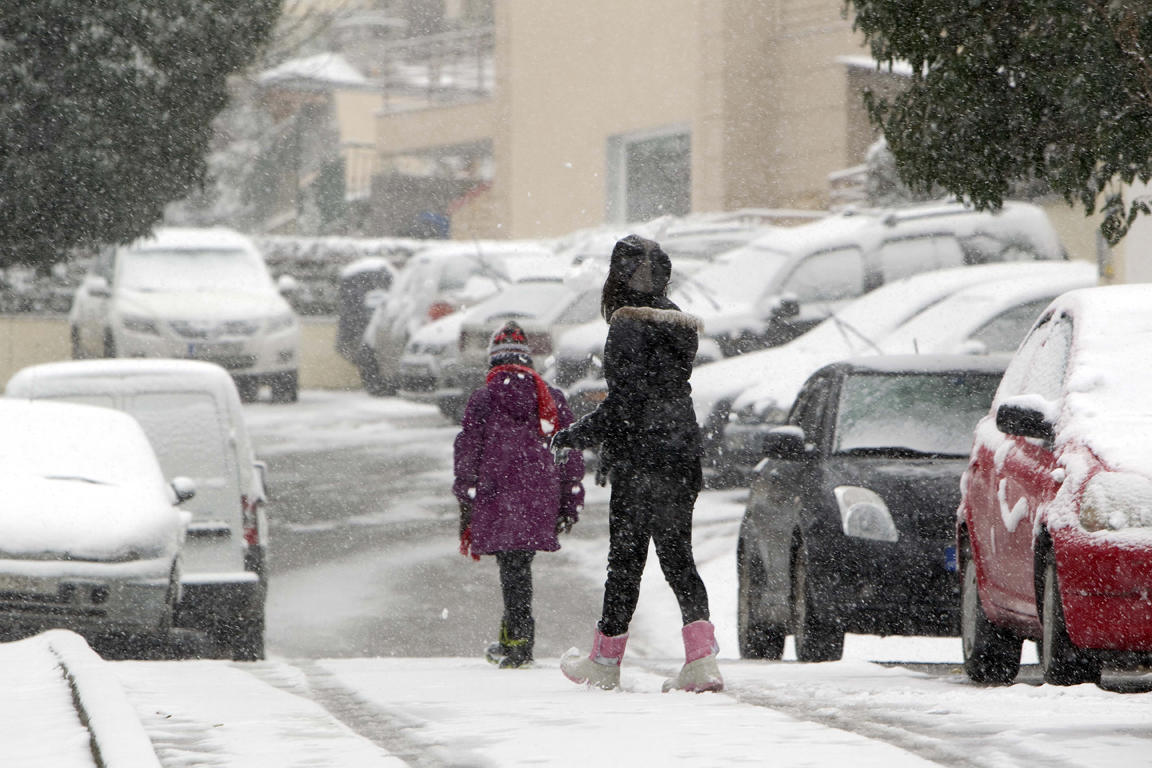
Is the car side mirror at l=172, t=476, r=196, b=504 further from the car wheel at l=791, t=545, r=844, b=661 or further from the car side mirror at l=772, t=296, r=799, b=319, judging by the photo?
the car side mirror at l=772, t=296, r=799, b=319

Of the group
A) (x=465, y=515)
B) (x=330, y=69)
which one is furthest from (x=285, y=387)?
(x=330, y=69)

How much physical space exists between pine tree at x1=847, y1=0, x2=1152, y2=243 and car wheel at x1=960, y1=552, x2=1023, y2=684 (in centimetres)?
197

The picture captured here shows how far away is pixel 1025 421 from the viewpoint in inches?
293

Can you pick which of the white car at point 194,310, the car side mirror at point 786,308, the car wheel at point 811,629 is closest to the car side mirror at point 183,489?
the car wheel at point 811,629

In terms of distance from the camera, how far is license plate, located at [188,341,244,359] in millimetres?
24484

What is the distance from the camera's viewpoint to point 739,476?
672 inches

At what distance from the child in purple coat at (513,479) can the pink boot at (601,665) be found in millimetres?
1477

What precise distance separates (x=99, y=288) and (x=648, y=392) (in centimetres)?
1879

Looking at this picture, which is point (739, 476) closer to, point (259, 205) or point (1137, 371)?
point (1137, 371)

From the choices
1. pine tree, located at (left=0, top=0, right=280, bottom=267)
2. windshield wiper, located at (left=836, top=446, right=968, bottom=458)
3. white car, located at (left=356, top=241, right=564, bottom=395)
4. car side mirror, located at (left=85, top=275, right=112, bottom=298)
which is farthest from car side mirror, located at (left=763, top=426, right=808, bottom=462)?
car side mirror, located at (left=85, top=275, right=112, bottom=298)

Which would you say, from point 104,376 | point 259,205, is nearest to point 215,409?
point 104,376

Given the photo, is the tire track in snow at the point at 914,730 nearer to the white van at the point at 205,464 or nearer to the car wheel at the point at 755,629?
the car wheel at the point at 755,629

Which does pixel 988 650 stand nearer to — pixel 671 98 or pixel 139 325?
pixel 139 325

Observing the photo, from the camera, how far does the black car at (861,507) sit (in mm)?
9406
